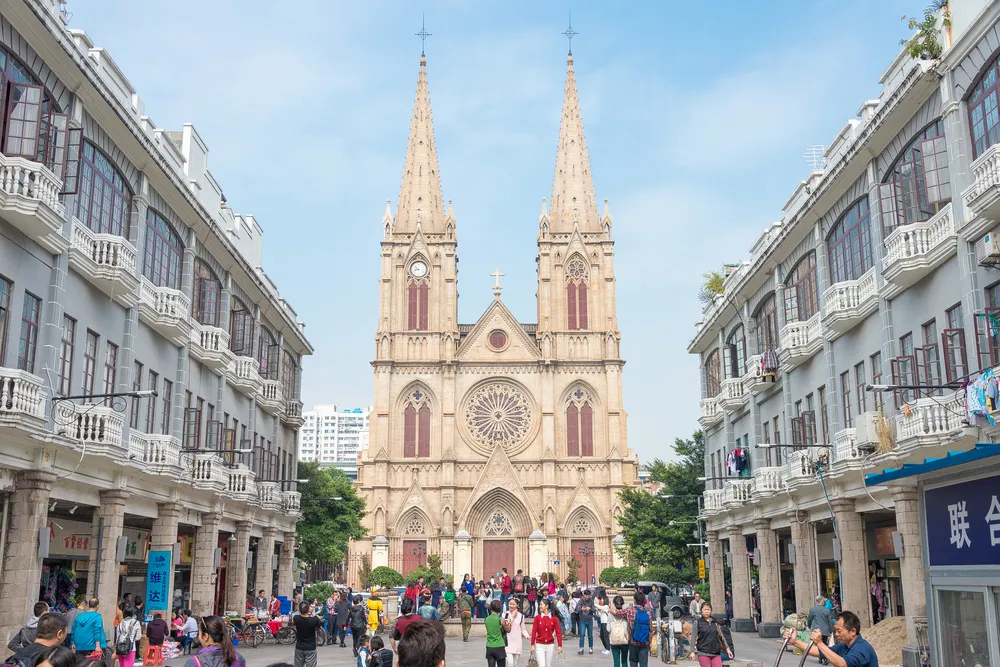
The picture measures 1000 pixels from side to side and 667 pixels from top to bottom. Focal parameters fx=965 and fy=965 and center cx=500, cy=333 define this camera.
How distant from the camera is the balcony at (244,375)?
33.4m

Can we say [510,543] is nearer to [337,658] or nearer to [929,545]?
[337,658]

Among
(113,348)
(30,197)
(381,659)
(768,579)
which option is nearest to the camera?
(381,659)

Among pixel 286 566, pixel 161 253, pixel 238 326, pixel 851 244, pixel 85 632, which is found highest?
pixel 161 253

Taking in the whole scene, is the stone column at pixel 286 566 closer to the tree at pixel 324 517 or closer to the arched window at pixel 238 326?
the tree at pixel 324 517

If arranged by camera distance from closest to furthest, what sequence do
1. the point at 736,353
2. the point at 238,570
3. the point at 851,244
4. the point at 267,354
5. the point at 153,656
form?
the point at 153,656 → the point at 851,244 → the point at 238,570 → the point at 736,353 → the point at 267,354

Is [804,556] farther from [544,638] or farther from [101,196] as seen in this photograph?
[101,196]

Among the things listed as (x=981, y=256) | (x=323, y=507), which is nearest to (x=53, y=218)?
(x=981, y=256)

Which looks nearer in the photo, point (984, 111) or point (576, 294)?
point (984, 111)

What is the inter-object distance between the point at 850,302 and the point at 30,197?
756 inches

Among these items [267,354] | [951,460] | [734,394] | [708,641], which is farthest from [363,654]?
[267,354]

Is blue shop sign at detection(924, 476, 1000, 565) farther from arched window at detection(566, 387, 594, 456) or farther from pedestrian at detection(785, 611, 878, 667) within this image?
arched window at detection(566, 387, 594, 456)

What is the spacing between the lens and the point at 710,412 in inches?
1633

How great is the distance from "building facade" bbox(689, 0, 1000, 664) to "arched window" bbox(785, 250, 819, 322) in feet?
0.20

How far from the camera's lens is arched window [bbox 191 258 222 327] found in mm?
30164
